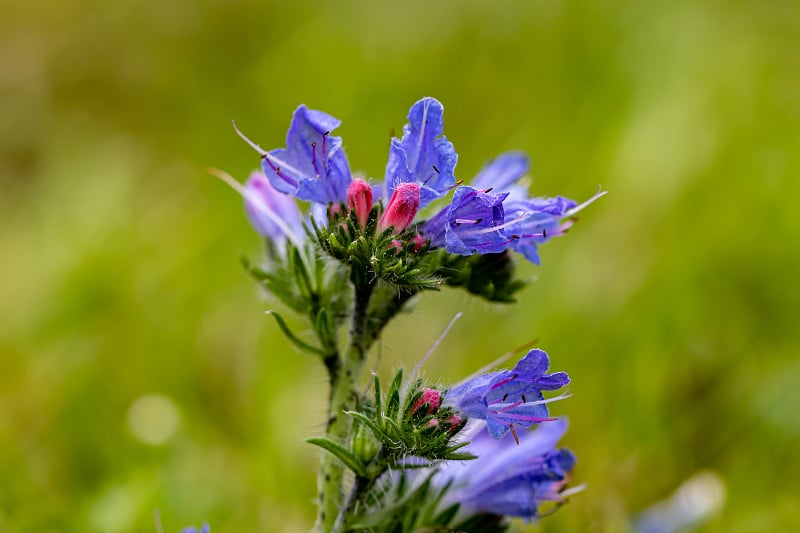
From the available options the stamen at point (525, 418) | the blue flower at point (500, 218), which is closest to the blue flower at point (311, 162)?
the blue flower at point (500, 218)

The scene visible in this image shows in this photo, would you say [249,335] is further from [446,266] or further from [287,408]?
[446,266]

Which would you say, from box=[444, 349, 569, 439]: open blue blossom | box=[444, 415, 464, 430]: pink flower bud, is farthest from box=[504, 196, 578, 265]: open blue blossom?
box=[444, 415, 464, 430]: pink flower bud

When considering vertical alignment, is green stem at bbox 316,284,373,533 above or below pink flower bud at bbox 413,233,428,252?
below

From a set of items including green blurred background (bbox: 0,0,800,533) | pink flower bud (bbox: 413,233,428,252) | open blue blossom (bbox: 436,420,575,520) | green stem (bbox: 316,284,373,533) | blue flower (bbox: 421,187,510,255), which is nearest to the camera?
blue flower (bbox: 421,187,510,255)

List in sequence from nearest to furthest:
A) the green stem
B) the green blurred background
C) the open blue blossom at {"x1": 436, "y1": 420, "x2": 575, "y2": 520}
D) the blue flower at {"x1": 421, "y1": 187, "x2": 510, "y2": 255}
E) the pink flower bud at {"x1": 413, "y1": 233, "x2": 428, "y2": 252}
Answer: the blue flower at {"x1": 421, "y1": 187, "x2": 510, "y2": 255} < the pink flower bud at {"x1": 413, "y1": 233, "x2": 428, "y2": 252} < the green stem < the open blue blossom at {"x1": 436, "y1": 420, "x2": 575, "y2": 520} < the green blurred background

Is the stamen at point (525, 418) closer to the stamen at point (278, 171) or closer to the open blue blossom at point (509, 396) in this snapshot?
the open blue blossom at point (509, 396)

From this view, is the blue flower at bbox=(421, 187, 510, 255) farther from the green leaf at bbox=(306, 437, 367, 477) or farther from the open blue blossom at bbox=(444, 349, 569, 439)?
the green leaf at bbox=(306, 437, 367, 477)

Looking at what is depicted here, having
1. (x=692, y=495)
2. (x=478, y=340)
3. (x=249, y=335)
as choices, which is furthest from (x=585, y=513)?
(x=249, y=335)

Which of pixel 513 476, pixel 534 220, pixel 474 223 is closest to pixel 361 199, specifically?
pixel 474 223
